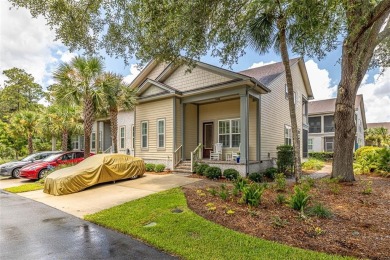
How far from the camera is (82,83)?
13508 mm

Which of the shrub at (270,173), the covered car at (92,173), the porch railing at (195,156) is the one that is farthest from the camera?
the porch railing at (195,156)

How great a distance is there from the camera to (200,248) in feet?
13.5

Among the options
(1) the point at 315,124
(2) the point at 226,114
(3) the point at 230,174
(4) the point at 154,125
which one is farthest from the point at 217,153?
(1) the point at 315,124

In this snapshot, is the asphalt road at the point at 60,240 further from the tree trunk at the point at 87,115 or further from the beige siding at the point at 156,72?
the beige siding at the point at 156,72

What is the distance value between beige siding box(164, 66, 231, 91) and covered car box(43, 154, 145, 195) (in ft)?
18.3

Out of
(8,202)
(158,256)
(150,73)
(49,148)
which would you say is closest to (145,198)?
(158,256)

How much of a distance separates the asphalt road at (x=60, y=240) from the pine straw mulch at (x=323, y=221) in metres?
2.10

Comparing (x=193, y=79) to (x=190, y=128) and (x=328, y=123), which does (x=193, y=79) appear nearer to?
(x=190, y=128)

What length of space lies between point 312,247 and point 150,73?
1696 cm

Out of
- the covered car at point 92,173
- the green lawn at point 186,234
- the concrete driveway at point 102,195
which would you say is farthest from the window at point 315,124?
the green lawn at point 186,234

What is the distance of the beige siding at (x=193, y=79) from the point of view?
44.2ft

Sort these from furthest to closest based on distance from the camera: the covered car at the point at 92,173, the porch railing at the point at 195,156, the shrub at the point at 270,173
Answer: the porch railing at the point at 195,156 < the shrub at the point at 270,173 < the covered car at the point at 92,173

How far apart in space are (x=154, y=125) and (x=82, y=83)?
490 centimetres

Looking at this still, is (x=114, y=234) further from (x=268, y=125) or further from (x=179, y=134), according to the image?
(x=268, y=125)
